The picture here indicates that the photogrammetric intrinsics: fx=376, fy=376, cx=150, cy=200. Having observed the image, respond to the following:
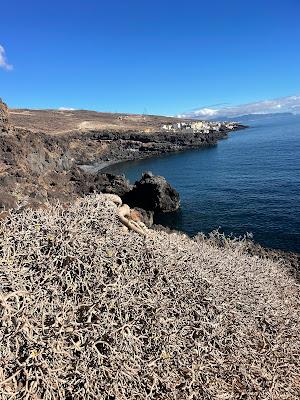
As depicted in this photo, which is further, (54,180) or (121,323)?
(54,180)

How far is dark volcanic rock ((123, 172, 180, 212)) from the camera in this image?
1873 inches

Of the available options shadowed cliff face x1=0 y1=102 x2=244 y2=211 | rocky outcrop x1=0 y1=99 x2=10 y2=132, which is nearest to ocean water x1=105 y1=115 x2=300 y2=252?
shadowed cliff face x1=0 y1=102 x2=244 y2=211

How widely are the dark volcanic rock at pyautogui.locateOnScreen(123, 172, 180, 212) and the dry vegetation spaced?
125ft

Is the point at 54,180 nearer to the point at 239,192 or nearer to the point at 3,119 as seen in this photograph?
the point at 3,119

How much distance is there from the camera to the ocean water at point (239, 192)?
38.3 m

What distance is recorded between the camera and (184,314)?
778cm

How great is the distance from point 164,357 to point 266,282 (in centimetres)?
625

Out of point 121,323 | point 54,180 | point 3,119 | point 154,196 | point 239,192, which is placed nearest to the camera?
point 121,323

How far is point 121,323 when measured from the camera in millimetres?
6902

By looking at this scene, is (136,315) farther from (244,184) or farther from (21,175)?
(244,184)

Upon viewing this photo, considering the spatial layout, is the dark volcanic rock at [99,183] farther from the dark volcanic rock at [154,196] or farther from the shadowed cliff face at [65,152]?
the dark volcanic rock at [154,196]

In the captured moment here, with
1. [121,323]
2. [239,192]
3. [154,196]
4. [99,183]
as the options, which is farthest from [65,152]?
[121,323]

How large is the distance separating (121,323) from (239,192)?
162 feet

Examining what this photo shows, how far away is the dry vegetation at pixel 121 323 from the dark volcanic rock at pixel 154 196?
125 feet
